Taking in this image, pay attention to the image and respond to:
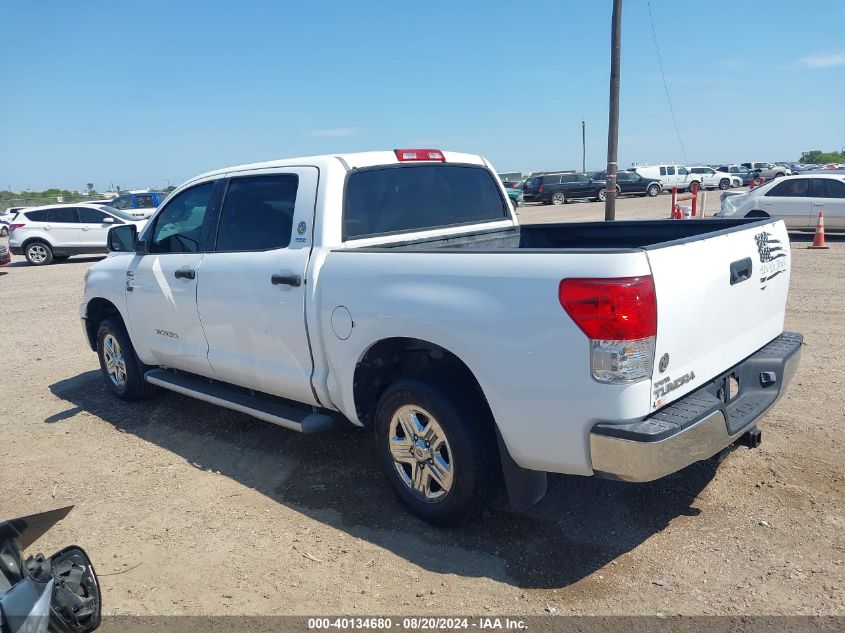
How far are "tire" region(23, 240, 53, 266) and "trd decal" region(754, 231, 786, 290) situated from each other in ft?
67.9

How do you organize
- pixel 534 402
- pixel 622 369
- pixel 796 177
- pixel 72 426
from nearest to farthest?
pixel 622 369
pixel 534 402
pixel 72 426
pixel 796 177

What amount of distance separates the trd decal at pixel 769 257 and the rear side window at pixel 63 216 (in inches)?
804

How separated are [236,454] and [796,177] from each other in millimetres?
16001

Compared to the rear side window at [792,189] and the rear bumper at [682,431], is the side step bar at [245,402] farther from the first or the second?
the rear side window at [792,189]

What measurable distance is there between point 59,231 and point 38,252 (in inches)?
35.0

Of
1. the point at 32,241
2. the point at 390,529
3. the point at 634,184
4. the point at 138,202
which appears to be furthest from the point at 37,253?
the point at 634,184

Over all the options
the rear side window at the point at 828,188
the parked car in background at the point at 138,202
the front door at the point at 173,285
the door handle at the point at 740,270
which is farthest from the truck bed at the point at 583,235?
the parked car in background at the point at 138,202

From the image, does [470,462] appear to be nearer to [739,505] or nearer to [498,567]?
[498,567]

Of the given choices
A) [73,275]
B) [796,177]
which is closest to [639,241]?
[796,177]

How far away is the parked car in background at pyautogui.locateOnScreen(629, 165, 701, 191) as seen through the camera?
42.2 m

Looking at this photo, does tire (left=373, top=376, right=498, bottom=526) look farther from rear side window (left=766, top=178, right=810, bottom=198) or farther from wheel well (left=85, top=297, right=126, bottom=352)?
rear side window (left=766, top=178, right=810, bottom=198)

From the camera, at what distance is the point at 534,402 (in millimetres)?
3086

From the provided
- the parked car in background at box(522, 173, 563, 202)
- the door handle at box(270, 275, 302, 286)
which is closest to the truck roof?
the door handle at box(270, 275, 302, 286)

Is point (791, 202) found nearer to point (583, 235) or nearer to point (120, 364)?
point (583, 235)
